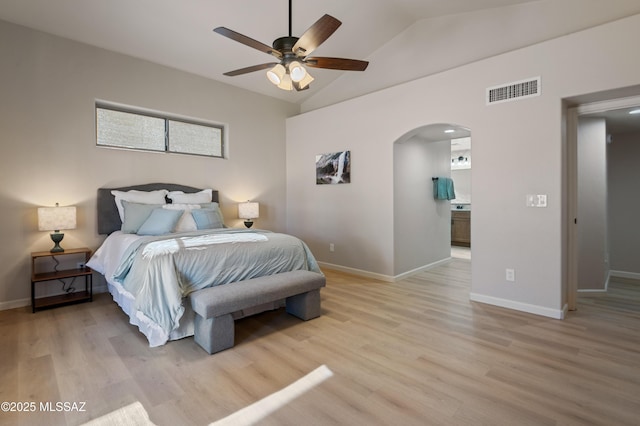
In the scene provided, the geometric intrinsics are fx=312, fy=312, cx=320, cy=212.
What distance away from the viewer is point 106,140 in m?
4.08

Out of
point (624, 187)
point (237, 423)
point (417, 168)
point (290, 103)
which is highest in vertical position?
point (290, 103)

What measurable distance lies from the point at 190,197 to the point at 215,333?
258 cm

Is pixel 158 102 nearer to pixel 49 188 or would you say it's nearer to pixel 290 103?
pixel 49 188

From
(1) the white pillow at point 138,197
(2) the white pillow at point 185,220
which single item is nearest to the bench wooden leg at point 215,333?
(2) the white pillow at point 185,220

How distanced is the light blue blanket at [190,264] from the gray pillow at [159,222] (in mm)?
542

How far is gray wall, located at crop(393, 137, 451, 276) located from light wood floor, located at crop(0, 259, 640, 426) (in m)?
1.44

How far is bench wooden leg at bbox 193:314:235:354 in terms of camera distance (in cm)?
240

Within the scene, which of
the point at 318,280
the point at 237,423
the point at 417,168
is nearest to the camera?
the point at 237,423

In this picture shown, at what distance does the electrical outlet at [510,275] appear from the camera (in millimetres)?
3293

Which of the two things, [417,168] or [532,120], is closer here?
[532,120]

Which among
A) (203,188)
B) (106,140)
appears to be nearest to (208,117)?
(203,188)

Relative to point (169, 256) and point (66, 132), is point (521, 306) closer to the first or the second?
point (169, 256)

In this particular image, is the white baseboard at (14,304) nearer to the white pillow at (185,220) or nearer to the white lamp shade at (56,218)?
the white lamp shade at (56,218)

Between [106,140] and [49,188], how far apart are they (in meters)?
0.88
